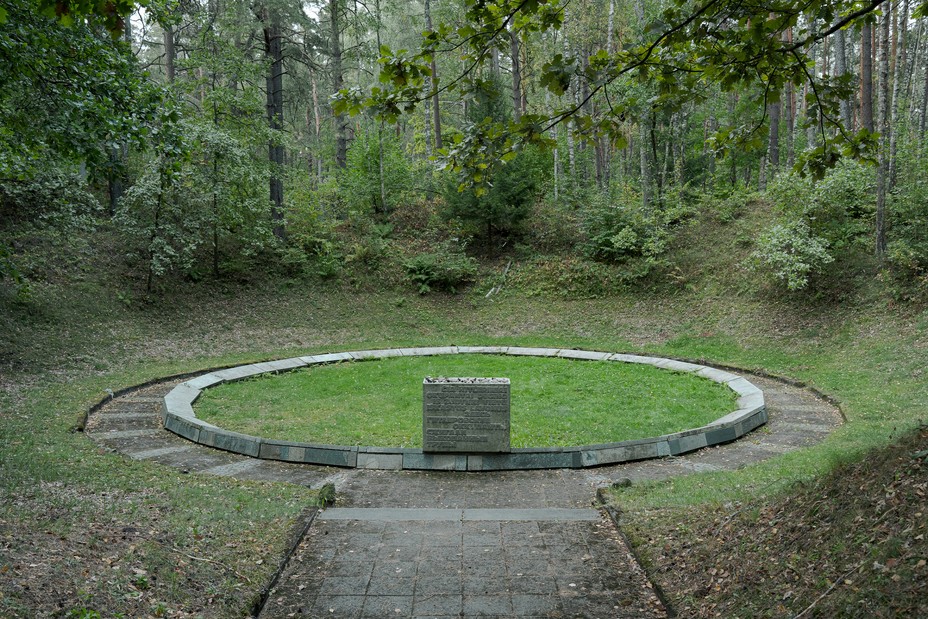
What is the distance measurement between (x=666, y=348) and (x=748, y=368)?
2.67 meters

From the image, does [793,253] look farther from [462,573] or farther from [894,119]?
[462,573]

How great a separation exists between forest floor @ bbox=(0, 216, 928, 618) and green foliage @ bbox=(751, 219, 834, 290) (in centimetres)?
100

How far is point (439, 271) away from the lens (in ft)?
65.5

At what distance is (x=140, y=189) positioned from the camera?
50.9 ft

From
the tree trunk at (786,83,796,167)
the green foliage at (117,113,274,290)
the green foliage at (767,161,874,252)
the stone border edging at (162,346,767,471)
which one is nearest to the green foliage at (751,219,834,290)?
the green foliage at (767,161,874,252)

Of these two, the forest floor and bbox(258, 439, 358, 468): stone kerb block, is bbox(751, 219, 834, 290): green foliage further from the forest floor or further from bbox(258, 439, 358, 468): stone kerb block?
bbox(258, 439, 358, 468): stone kerb block

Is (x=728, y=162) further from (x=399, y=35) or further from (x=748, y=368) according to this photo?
(x=399, y=35)

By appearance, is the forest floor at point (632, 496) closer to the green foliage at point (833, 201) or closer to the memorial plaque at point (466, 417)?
the memorial plaque at point (466, 417)

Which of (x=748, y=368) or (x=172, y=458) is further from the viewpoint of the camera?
(x=748, y=368)

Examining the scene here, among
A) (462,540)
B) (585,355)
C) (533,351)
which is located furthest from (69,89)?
(585,355)

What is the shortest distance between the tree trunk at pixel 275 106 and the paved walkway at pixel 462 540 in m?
13.0

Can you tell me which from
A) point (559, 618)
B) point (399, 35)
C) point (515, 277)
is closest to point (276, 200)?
point (515, 277)

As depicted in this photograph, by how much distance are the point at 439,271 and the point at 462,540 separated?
15.2 metres

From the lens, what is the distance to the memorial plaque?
Result: 24.2 ft
